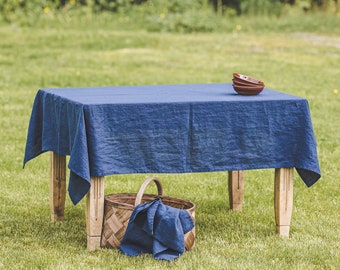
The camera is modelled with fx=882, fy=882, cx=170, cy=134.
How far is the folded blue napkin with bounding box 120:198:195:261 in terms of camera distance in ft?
17.0

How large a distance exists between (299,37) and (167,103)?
11960 mm

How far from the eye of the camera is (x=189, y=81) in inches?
479

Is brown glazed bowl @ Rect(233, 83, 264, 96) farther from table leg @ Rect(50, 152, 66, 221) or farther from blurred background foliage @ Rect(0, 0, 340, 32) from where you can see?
blurred background foliage @ Rect(0, 0, 340, 32)

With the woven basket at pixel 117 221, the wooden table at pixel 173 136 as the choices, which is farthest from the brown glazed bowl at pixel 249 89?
the woven basket at pixel 117 221

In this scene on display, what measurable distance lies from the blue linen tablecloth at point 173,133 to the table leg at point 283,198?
3.7 inches

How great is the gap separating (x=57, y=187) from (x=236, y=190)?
1.33 meters

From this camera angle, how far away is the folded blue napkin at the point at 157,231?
5.19 m

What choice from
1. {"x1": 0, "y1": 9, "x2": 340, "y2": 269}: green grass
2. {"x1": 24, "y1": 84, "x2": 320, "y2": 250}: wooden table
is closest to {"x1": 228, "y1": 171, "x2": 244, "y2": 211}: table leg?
{"x1": 0, "y1": 9, "x2": 340, "y2": 269}: green grass

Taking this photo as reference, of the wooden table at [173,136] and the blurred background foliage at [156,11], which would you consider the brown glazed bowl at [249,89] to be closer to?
the wooden table at [173,136]

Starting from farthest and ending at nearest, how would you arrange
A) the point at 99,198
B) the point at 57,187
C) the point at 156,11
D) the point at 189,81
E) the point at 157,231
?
the point at 156,11 → the point at 189,81 → the point at 57,187 → the point at 99,198 → the point at 157,231

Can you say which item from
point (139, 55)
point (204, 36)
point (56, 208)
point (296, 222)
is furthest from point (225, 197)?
point (204, 36)

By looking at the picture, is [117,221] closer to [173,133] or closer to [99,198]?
[99,198]

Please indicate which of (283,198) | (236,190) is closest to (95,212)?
(283,198)

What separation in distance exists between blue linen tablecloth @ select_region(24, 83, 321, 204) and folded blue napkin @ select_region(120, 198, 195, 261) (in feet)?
0.88
